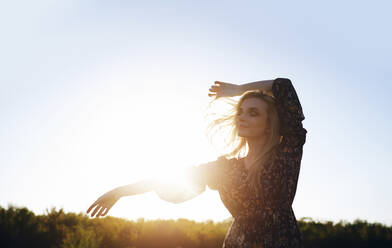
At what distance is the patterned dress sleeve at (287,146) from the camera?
3354 millimetres

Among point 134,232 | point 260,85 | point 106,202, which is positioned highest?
point 260,85

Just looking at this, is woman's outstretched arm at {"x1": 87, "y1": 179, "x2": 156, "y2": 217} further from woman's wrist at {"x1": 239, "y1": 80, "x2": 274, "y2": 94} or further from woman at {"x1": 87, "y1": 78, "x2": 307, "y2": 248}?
woman's wrist at {"x1": 239, "y1": 80, "x2": 274, "y2": 94}

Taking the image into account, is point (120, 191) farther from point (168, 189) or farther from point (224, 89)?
point (224, 89)

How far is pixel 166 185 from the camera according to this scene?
3.54 meters

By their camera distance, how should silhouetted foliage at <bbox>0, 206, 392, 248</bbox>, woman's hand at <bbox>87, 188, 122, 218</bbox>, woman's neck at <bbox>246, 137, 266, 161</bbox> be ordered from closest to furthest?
woman's hand at <bbox>87, 188, 122, 218</bbox>, woman's neck at <bbox>246, 137, 266, 161</bbox>, silhouetted foliage at <bbox>0, 206, 392, 248</bbox>

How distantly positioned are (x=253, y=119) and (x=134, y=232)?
20.5ft

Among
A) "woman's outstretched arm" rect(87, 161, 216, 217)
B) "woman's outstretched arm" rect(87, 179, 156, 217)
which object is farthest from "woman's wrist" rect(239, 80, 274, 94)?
"woman's outstretched arm" rect(87, 179, 156, 217)

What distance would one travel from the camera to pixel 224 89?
153 inches

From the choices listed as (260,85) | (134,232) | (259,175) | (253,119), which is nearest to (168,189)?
(259,175)

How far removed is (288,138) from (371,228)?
883 centimetres

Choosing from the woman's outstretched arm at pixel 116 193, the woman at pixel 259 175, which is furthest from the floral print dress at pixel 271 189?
the woman's outstretched arm at pixel 116 193

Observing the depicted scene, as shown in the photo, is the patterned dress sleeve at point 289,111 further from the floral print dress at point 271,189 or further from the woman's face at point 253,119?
the woman's face at point 253,119

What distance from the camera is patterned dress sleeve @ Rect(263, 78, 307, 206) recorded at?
3.35m

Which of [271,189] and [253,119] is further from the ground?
[253,119]
